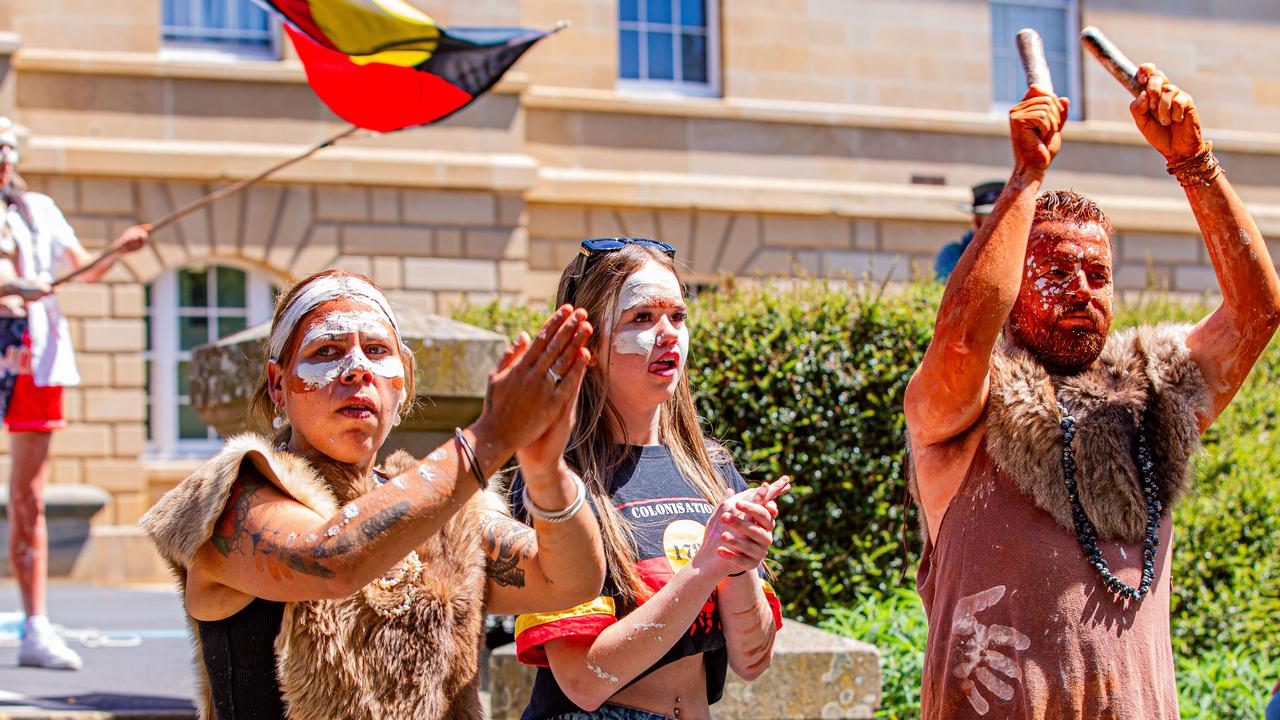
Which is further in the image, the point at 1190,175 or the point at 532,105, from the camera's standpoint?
the point at 532,105

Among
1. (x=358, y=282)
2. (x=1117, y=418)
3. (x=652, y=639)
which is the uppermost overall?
(x=358, y=282)

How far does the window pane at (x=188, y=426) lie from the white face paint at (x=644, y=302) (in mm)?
11840

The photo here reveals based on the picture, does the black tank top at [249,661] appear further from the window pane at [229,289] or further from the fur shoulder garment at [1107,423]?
the window pane at [229,289]

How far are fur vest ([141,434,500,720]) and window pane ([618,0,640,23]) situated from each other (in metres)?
14.1

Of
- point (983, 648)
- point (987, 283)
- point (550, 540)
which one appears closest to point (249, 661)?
point (550, 540)

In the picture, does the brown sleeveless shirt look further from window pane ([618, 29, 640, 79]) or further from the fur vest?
window pane ([618, 29, 640, 79])

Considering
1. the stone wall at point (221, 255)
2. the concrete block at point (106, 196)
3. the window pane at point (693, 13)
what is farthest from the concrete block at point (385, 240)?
the window pane at point (693, 13)

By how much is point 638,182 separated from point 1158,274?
656 centimetres

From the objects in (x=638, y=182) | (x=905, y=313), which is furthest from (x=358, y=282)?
(x=638, y=182)

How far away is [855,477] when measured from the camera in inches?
236

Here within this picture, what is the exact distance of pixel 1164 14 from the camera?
17422mm

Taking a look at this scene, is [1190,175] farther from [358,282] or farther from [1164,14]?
[1164,14]

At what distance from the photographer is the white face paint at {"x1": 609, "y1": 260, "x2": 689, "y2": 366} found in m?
2.99

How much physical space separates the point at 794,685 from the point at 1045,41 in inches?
580
